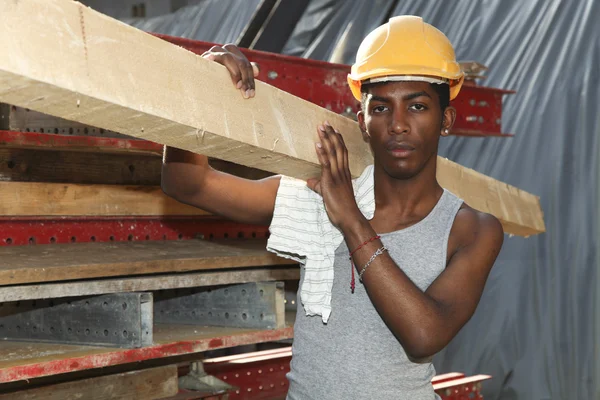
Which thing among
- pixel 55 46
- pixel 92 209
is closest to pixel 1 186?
pixel 92 209

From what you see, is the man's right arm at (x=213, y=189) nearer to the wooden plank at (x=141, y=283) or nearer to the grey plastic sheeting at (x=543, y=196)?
the wooden plank at (x=141, y=283)

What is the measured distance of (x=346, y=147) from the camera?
7.47 feet

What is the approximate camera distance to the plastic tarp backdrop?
17.0 ft

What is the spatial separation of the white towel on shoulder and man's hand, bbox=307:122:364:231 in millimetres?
111

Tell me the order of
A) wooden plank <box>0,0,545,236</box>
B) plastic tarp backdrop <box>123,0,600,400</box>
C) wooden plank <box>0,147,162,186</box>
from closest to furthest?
1. wooden plank <box>0,0,545,236</box>
2. wooden plank <box>0,147,162,186</box>
3. plastic tarp backdrop <box>123,0,600,400</box>

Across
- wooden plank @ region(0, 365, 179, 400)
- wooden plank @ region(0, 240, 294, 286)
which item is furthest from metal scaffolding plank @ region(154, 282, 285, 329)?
wooden plank @ region(0, 365, 179, 400)

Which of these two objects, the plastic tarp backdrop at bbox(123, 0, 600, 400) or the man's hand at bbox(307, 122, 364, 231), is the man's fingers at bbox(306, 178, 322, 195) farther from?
the plastic tarp backdrop at bbox(123, 0, 600, 400)

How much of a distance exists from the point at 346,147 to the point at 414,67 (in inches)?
12.0

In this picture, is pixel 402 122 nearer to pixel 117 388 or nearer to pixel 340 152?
pixel 340 152

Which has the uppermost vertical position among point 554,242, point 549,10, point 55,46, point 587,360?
point 549,10

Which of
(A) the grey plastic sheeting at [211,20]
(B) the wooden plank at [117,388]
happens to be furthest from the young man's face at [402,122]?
(A) the grey plastic sheeting at [211,20]

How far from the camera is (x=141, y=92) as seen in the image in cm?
155

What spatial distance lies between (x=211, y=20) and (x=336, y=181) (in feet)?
22.9

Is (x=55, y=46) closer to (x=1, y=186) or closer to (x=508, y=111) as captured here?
(x=1, y=186)
